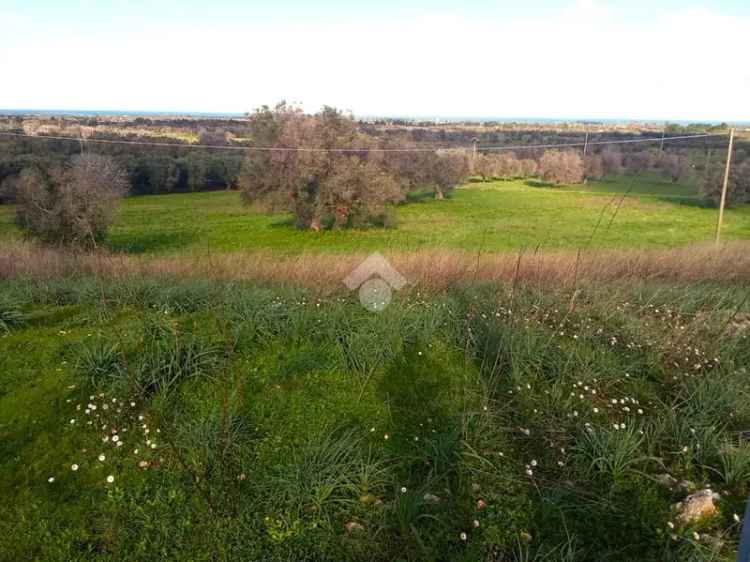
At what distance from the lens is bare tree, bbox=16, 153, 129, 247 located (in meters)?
21.9

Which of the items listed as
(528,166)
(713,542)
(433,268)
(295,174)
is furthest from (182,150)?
(713,542)

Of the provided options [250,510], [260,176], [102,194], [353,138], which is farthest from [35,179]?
[250,510]

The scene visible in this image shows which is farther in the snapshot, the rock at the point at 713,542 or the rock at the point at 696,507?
the rock at the point at 696,507

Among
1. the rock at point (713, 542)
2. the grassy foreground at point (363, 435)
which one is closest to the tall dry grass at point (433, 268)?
the grassy foreground at point (363, 435)

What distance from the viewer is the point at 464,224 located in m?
35.9

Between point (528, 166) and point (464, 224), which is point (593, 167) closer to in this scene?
point (528, 166)

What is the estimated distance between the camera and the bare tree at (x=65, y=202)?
21.9m

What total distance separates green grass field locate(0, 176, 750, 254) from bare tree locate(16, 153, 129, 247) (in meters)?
1.89

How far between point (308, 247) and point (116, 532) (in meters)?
24.9

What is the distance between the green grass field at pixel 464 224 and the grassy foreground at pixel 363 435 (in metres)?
16.3

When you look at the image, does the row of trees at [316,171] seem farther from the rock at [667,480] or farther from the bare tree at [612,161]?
the rock at [667,480]

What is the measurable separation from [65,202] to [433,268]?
20066 millimetres

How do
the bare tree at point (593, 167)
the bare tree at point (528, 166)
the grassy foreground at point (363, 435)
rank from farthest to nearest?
1. the bare tree at point (528, 166)
2. the bare tree at point (593, 167)
3. the grassy foreground at point (363, 435)

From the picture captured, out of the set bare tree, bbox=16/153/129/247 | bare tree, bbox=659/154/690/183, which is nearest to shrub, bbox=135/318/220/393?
bare tree, bbox=16/153/129/247
